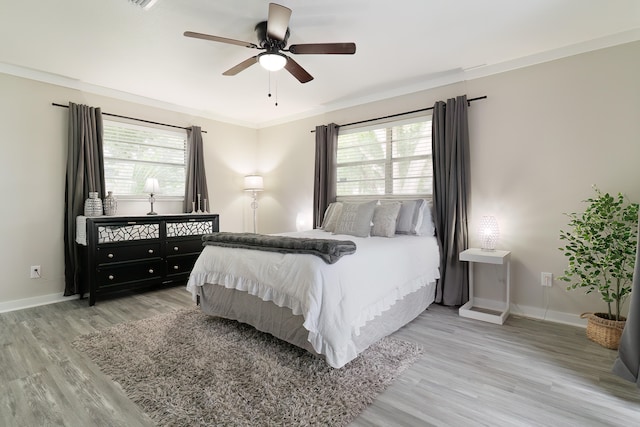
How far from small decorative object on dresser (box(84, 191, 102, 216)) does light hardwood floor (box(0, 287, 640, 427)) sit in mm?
1268

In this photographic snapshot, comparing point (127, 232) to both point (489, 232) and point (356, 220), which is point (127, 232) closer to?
point (356, 220)

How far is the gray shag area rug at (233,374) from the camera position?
1.64m

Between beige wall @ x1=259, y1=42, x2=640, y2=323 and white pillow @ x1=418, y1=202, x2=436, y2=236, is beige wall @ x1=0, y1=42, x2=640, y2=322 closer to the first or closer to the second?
beige wall @ x1=259, y1=42, x2=640, y2=323

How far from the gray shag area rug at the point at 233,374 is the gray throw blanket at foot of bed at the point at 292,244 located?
2.46 ft

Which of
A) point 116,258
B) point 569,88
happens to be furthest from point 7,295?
point 569,88

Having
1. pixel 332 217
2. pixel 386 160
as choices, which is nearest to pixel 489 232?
pixel 386 160

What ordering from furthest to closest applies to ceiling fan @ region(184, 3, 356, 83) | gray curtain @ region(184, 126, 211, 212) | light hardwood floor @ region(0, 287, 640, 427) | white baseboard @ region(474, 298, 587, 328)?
gray curtain @ region(184, 126, 211, 212) → white baseboard @ region(474, 298, 587, 328) → ceiling fan @ region(184, 3, 356, 83) → light hardwood floor @ region(0, 287, 640, 427)

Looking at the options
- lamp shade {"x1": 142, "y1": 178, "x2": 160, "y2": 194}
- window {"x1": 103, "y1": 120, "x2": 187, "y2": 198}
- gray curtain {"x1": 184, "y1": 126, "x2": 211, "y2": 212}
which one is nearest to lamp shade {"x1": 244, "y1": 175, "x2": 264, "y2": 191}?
gray curtain {"x1": 184, "y1": 126, "x2": 211, "y2": 212}

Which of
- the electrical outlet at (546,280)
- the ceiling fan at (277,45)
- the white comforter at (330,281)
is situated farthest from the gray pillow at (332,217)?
the electrical outlet at (546,280)

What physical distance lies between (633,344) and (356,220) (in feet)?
7.51

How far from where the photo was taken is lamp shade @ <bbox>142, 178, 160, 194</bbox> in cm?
410

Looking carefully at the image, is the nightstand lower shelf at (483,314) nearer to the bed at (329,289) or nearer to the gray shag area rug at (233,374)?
the bed at (329,289)

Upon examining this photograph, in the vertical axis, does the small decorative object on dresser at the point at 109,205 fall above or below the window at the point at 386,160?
below

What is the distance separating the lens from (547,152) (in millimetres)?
3002
